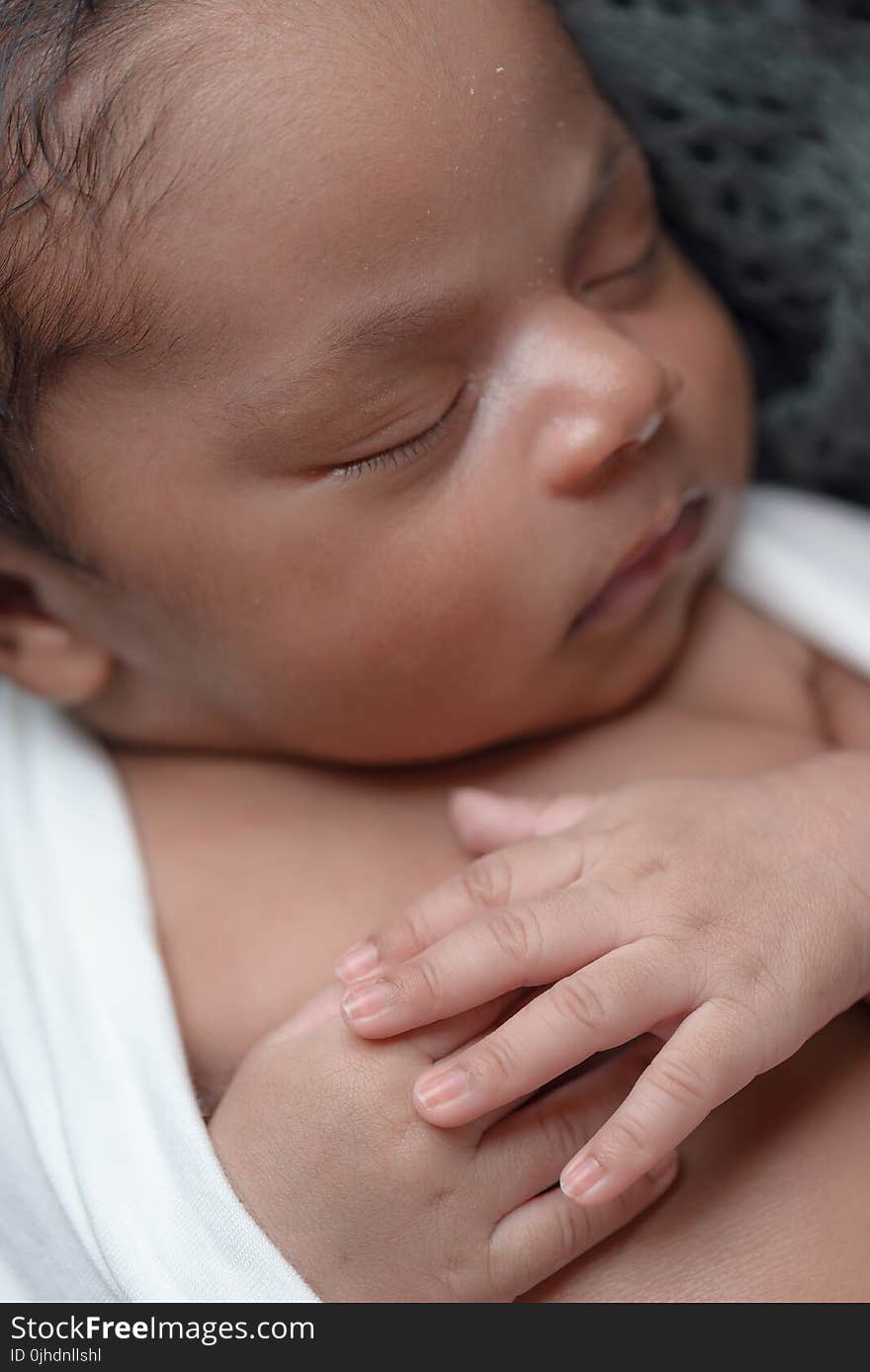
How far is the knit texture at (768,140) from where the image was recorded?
4.69 ft

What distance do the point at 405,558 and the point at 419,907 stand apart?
272 mm

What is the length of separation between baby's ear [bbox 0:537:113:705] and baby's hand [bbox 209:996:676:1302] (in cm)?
43

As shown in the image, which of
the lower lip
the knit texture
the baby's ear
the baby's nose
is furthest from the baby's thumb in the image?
the knit texture

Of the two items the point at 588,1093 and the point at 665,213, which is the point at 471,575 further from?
the point at 665,213

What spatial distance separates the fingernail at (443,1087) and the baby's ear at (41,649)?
20.9 inches

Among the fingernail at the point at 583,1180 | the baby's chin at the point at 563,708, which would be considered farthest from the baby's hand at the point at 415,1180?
the baby's chin at the point at 563,708

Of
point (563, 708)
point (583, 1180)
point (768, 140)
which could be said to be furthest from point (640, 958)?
point (768, 140)

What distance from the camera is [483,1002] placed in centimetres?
105

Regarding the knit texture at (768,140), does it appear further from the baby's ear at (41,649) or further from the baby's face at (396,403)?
the baby's ear at (41,649)

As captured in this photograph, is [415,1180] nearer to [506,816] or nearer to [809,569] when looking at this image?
[506,816]

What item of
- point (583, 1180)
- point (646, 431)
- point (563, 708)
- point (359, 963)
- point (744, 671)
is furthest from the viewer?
point (744, 671)

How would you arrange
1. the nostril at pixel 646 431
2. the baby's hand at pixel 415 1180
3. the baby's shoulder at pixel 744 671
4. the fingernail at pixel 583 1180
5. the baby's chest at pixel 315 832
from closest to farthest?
the fingernail at pixel 583 1180 < the baby's hand at pixel 415 1180 < the nostril at pixel 646 431 < the baby's chest at pixel 315 832 < the baby's shoulder at pixel 744 671

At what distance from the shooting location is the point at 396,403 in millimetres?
1108

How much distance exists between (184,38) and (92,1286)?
0.94m
